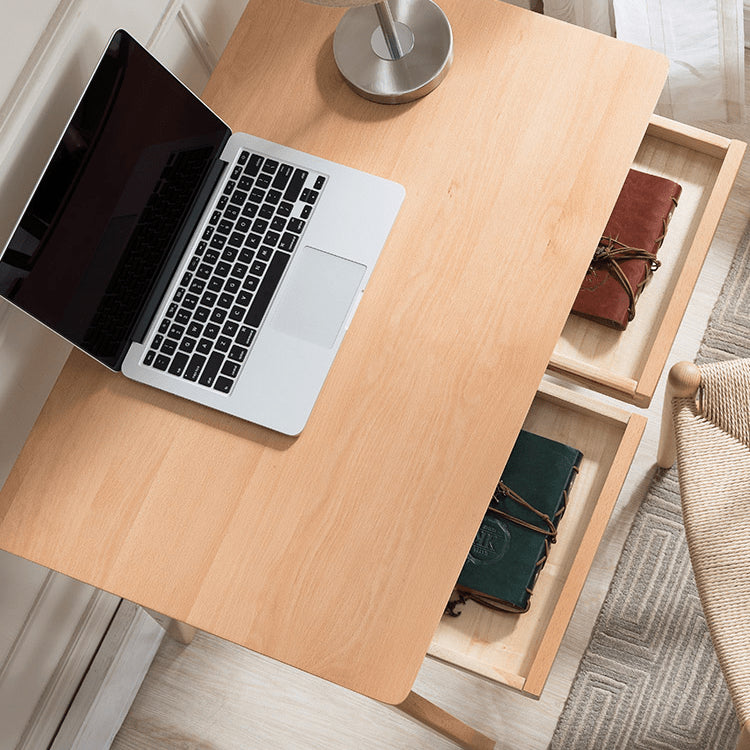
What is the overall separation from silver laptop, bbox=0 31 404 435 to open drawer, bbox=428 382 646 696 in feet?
1.29

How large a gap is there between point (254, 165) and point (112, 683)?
0.95 m

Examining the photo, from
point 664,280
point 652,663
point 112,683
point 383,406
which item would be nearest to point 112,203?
point 383,406

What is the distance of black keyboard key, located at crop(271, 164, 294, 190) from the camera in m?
0.96

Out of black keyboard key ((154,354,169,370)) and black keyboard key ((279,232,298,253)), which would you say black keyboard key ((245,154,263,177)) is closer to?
black keyboard key ((279,232,298,253))

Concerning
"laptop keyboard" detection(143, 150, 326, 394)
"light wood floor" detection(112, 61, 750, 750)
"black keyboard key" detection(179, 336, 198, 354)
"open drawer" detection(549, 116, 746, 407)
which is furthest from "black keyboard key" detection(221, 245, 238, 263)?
"light wood floor" detection(112, 61, 750, 750)

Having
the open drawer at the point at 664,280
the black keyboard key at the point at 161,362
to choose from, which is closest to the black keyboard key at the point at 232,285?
the black keyboard key at the point at 161,362

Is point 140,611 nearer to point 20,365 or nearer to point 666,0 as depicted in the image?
point 20,365

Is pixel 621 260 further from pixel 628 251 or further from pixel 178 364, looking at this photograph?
pixel 178 364

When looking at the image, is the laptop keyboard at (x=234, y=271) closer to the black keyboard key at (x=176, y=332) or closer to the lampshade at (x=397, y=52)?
the black keyboard key at (x=176, y=332)

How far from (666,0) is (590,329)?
0.69 meters

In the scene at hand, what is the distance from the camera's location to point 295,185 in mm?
958

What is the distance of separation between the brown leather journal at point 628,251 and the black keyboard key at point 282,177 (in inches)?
17.5

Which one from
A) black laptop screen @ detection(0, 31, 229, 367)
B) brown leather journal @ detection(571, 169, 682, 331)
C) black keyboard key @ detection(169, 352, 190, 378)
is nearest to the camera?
black laptop screen @ detection(0, 31, 229, 367)

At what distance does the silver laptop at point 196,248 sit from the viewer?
83 cm
